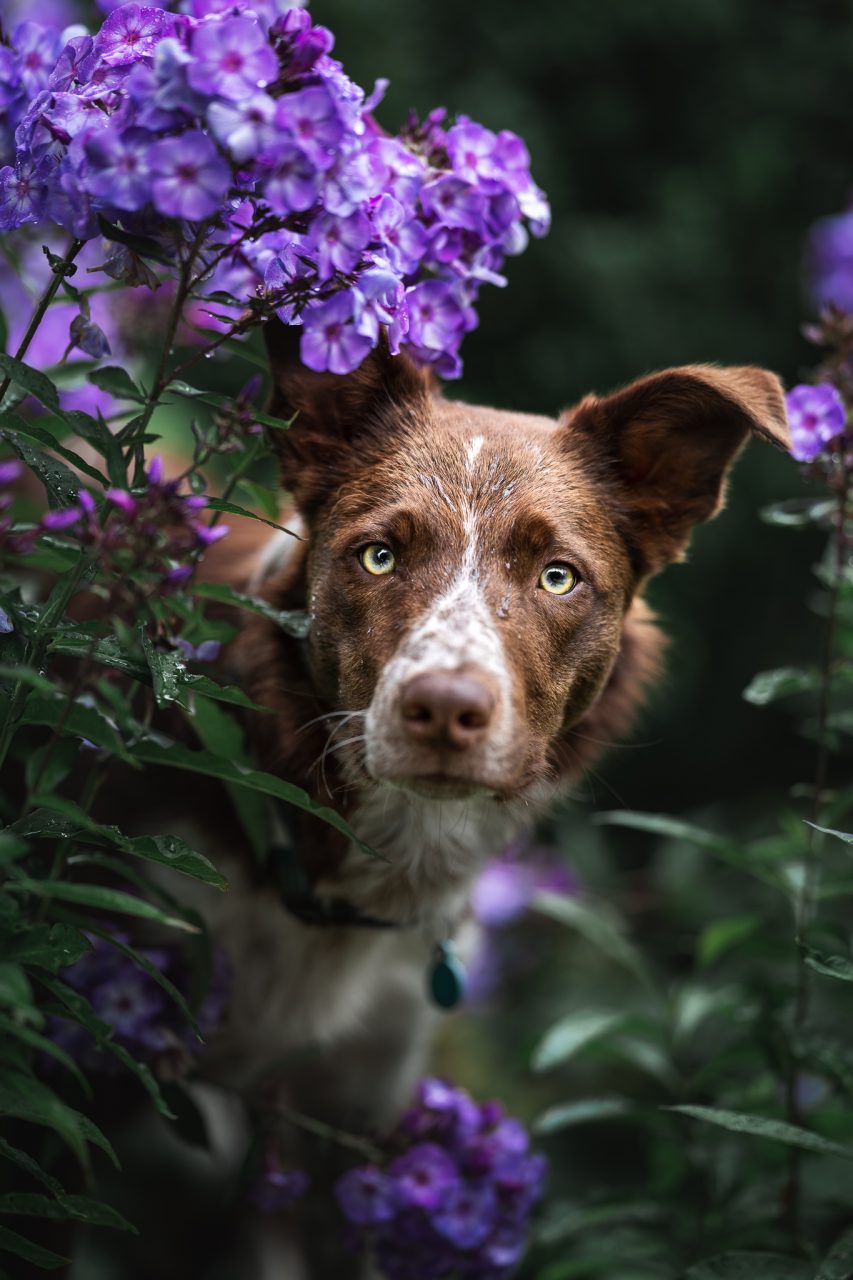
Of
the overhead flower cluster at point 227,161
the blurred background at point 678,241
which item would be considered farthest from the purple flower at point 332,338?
the blurred background at point 678,241

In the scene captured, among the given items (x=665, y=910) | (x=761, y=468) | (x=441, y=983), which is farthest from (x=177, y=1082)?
(x=761, y=468)

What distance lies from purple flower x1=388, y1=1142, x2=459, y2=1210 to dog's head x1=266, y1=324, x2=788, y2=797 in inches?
30.1

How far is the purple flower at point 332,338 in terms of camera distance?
1.79 m

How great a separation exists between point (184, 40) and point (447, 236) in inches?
24.5

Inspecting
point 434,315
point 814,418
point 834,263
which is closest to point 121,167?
point 434,315

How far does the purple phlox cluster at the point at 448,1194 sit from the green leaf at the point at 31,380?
1.57m

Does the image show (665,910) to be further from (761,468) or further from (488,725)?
(488,725)

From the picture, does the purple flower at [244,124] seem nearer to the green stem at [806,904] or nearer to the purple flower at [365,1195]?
the green stem at [806,904]

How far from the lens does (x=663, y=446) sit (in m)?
2.34

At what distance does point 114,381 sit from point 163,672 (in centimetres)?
37

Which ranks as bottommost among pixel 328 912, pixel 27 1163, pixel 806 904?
pixel 27 1163

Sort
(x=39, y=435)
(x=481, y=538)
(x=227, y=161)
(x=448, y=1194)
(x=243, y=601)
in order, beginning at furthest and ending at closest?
1. (x=448, y=1194)
2. (x=481, y=538)
3. (x=243, y=601)
4. (x=39, y=435)
5. (x=227, y=161)

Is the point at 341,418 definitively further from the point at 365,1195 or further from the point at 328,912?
the point at 365,1195

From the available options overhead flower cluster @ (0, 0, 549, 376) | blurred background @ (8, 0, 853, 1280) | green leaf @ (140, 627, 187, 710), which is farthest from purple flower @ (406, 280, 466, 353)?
blurred background @ (8, 0, 853, 1280)
